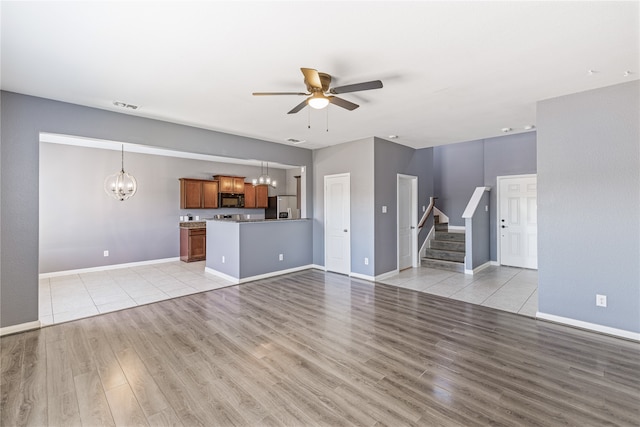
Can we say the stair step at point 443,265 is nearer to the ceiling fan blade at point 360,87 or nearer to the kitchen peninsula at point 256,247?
the kitchen peninsula at point 256,247

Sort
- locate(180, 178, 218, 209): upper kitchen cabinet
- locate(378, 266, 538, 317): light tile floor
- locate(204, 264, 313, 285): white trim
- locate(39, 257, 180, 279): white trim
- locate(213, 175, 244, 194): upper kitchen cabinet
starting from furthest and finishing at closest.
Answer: locate(213, 175, 244, 194): upper kitchen cabinet < locate(180, 178, 218, 209): upper kitchen cabinet < locate(39, 257, 180, 279): white trim < locate(204, 264, 313, 285): white trim < locate(378, 266, 538, 317): light tile floor

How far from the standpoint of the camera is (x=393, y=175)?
Result: 5762 mm

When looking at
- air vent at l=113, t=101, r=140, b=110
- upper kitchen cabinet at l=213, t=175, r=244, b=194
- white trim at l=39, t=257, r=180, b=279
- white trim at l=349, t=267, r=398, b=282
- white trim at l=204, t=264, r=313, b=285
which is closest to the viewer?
air vent at l=113, t=101, r=140, b=110

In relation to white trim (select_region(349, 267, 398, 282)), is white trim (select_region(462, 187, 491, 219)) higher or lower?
higher

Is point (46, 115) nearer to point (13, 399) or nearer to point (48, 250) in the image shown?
point (13, 399)

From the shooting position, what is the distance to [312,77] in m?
2.39

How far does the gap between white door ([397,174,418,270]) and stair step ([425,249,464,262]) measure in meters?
0.60

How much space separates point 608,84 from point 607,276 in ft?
6.77

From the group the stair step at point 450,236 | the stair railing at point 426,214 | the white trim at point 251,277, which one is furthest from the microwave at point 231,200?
the stair step at point 450,236

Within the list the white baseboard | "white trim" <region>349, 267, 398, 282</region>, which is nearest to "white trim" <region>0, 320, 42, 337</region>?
"white trim" <region>349, 267, 398, 282</region>

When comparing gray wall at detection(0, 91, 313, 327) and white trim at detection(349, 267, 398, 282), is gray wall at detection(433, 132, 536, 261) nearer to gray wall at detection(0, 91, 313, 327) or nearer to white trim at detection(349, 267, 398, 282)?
white trim at detection(349, 267, 398, 282)

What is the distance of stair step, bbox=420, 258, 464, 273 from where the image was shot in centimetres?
604

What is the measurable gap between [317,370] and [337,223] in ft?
12.3

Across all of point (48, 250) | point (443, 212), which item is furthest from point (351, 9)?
point (443, 212)
